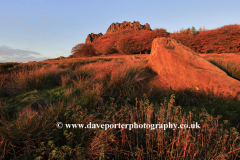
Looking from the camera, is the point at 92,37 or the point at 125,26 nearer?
the point at 92,37

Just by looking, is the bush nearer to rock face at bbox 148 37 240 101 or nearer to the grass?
the grass

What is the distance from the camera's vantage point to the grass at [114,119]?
1873 mm

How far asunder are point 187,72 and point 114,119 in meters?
3.84

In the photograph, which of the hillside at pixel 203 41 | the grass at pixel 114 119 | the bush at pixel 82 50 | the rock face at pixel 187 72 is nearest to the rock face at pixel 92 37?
the bush at pixel 82 50

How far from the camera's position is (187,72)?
200 inches

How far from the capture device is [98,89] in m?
4.15

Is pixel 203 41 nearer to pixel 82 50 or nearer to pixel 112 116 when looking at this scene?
pixel 112 116

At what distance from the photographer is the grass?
1873 mm

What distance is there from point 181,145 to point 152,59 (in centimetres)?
515

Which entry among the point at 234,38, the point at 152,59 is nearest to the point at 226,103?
the point at 152,59

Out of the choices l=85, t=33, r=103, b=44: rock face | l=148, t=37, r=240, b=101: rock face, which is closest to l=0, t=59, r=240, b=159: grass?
l=148, t=37, r=240, b=101: rock face

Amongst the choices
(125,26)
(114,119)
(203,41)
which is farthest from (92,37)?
(114,119)

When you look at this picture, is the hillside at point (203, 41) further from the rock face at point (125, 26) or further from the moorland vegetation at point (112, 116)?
the rock face at point (125, 26)

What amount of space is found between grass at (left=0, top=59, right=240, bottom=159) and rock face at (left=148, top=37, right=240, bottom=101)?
0.44m
